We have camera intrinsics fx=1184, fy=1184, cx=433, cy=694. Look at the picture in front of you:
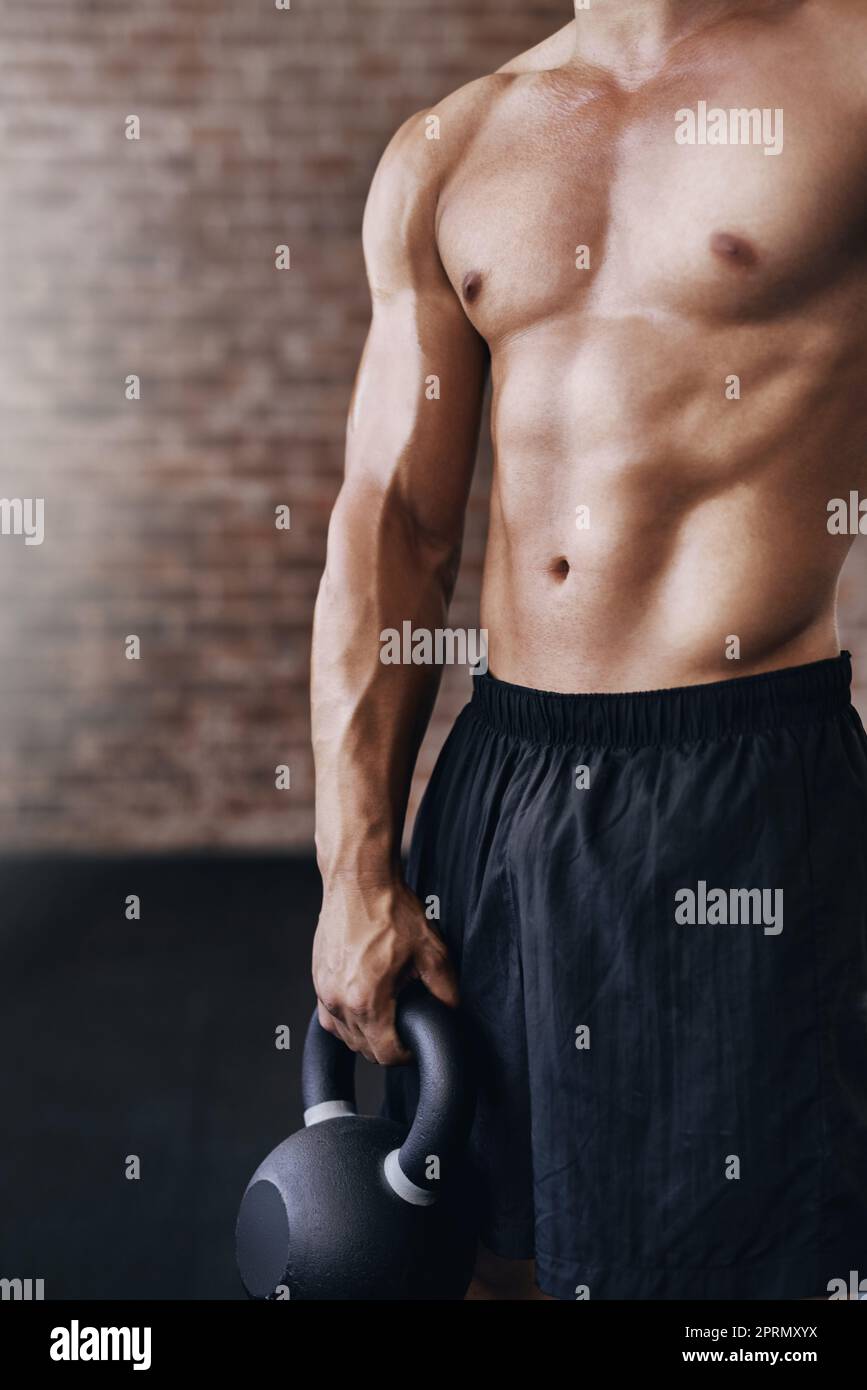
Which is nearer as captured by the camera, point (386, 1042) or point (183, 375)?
point (386, 1042)

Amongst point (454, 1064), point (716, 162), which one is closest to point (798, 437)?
point (716, 162)

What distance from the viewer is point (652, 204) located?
907 mm

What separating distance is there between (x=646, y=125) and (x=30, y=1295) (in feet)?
4.91

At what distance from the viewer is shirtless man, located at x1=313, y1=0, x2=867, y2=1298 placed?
2.79 feet

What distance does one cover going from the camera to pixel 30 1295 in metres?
1.50

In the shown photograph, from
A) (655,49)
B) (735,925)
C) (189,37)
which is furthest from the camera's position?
(189,37)

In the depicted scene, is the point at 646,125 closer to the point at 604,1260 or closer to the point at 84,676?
the point at 604,1260

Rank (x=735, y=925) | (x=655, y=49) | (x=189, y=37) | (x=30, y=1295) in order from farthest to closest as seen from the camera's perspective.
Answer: (x=189, y=37) → (x=30, y=1295) → (x=655, y=49) → (x=735, y=925)

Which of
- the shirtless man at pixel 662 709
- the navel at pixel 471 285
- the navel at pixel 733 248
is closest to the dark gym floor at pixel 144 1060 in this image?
the shirtless man at pixel 662 709

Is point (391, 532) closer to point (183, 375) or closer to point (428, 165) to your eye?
point (428, 165)

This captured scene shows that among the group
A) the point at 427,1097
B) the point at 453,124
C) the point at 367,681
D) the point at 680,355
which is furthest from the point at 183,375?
the point at 427,1097

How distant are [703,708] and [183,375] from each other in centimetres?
252

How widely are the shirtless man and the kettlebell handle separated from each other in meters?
0.03

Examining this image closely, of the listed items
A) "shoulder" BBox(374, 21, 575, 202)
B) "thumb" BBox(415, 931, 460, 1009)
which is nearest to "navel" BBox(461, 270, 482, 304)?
"shoulder" BBox(374, 21, 575, 202)
